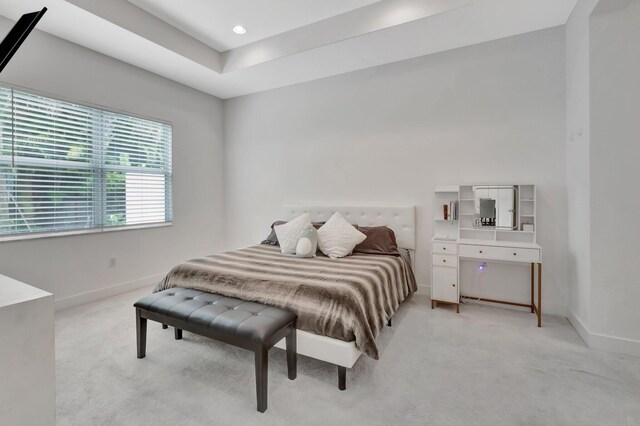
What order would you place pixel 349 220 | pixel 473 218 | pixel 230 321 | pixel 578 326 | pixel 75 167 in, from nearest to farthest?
pixel 230 321 < pixel 578 326 < pixel 75 167 < pixel 473 218 < pixel 349 220

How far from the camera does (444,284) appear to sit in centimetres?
319

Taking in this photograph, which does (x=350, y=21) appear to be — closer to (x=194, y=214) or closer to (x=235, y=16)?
(x=235, y=16)

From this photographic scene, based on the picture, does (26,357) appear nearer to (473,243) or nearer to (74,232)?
(74,232)

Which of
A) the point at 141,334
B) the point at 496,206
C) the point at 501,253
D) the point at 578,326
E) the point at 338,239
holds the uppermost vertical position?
the point at 496,206

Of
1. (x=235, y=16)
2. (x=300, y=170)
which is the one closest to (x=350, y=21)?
(x=235, y=16)

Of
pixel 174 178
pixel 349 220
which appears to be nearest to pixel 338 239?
pixel 349 220

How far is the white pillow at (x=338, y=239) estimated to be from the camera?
10.7ft

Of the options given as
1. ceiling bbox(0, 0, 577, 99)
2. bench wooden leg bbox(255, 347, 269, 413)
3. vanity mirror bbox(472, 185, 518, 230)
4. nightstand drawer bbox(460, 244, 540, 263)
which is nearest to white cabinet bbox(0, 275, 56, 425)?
bench wooden leg bbox(255, 347, 269, 413)

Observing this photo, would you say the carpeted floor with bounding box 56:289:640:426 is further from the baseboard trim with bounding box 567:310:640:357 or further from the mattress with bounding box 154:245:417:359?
the mattress with bounding box 154:245:417:359

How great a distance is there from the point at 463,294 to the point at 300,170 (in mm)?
2779

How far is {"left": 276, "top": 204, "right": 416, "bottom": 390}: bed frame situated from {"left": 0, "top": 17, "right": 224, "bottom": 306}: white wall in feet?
5.09

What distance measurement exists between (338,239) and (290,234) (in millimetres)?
569

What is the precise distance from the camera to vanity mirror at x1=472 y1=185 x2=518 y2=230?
3.18 meters

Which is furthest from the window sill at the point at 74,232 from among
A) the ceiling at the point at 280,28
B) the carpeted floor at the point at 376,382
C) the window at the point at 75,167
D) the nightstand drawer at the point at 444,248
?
the nightstand drawer at the point at 444,248
